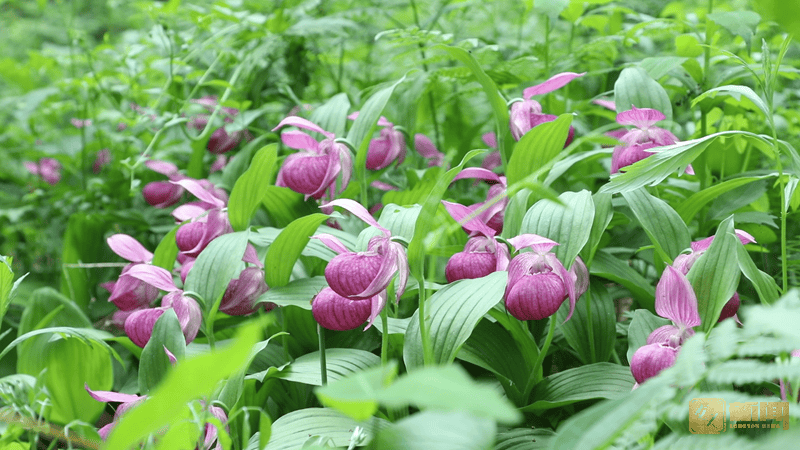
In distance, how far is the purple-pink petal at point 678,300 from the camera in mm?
555

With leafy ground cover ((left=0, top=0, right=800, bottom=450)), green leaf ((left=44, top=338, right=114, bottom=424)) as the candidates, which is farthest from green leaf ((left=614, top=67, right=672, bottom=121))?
green leaf ((left=44, top=338, right=114, bottom=424))

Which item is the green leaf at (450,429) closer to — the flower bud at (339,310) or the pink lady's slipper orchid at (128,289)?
the flower bud at (339,310)

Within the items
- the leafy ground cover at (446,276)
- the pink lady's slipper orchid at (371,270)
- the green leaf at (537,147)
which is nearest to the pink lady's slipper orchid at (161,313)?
the leafy ground cover at (446,276)

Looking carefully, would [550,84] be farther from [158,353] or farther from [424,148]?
[158,353]

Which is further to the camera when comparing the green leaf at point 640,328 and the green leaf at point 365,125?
the green leaf at point 365,125

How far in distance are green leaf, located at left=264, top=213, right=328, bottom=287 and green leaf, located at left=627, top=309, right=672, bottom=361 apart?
0.39m

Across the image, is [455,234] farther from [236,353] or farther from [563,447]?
[236,353]

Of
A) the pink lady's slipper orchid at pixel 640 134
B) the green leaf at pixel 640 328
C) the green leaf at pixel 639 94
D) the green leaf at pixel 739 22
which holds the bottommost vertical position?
the green leaf at pixel 640 328

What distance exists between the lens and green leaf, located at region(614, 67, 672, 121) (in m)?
0.84

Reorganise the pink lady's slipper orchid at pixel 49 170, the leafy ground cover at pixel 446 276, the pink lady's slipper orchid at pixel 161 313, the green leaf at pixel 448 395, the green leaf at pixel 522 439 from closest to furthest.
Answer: the green leaf at pixel 448 395, the leafy ground cover at pixel 446 276, the green leaf at pixel 522 439, the pink lady's slipper orchid at pixel 161 313, the pink lady's slipper orchid at pixel 49 170

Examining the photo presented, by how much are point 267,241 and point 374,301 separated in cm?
25

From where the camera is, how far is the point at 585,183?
103 cm

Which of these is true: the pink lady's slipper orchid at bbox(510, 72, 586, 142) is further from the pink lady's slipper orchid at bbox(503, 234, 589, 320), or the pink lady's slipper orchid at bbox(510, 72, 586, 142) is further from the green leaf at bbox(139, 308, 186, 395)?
the green leaf at bbox(139, 308, 186, 395)

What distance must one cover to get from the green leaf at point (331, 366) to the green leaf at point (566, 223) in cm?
25
